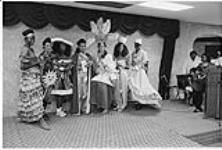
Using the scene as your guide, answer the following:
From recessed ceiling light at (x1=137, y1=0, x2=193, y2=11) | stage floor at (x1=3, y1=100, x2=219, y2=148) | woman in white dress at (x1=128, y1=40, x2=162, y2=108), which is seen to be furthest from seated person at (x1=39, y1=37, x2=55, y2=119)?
recessed ceiling light at (x1=137, y1=0, x2=193, y2=11)

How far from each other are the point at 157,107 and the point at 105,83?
4.47ft

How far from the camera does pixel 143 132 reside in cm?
374

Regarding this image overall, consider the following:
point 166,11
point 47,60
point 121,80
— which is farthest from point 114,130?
point 166,11

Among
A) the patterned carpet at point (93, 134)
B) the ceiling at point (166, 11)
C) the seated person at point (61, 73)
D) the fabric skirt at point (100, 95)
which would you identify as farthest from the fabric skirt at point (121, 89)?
the ceiling at point (166, 11)

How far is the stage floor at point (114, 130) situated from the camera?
324 centimetres

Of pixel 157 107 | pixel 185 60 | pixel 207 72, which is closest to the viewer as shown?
pixel 207 72

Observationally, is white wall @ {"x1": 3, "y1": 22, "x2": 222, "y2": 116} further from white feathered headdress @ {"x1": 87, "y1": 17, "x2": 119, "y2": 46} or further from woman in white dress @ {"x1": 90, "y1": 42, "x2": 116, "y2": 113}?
woman in white dress @ {"x1": 90, "y1": 42, "x2": 116, "y2": 113}

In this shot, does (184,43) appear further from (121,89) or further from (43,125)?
(43,125)

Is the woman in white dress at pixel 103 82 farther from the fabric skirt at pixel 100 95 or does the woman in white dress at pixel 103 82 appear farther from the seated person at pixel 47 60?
the seated person at pixel 47 60

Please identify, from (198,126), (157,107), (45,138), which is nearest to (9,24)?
(45,138)

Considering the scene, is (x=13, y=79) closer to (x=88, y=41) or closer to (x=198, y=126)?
(x=88, y=41)

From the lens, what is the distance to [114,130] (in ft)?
12.5

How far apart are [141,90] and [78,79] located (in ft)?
4.47

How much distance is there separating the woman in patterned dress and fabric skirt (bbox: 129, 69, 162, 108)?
79.8 inches
